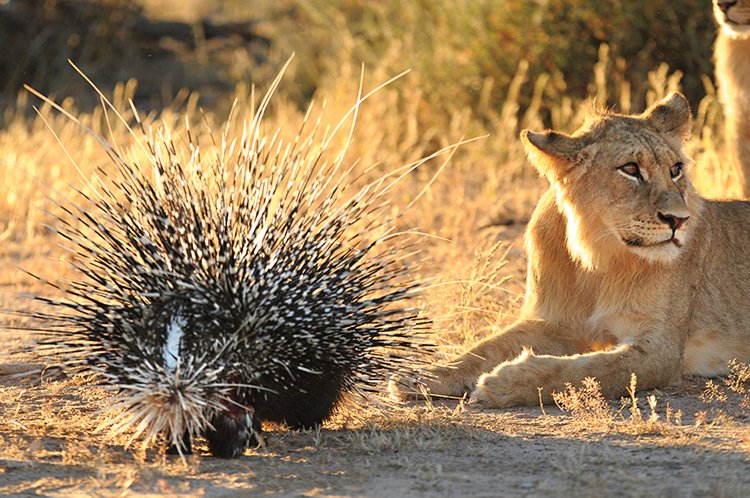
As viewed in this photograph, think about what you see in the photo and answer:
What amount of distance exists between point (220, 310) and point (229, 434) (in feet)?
1.48

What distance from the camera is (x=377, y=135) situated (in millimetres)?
10422

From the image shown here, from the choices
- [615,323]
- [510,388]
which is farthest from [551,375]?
[615,323]

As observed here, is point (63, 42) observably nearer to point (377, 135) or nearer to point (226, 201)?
point (377, 135)

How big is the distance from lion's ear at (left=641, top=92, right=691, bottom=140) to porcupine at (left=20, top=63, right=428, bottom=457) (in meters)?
1.64

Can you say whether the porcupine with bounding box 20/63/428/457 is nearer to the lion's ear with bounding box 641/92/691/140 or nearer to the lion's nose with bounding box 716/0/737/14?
the lion's ear with bounding box 641/92/691/140

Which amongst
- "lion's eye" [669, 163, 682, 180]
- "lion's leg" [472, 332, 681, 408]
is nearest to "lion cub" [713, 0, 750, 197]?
"lion's eye" [669, 163, 682, 180]

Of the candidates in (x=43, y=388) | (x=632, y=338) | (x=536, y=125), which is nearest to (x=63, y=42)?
(x=536, y=125)

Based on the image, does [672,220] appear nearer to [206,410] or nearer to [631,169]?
[631,169]

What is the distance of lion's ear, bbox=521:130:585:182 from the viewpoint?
527 cm

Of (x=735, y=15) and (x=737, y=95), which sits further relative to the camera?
(x=737, y=95)

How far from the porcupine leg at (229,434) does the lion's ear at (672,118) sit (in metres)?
2.42

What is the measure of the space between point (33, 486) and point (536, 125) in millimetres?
7120

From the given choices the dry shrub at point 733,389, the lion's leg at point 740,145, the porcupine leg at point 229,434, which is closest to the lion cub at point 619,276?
the dry shrub at point 733,389

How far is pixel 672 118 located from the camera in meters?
5.56
